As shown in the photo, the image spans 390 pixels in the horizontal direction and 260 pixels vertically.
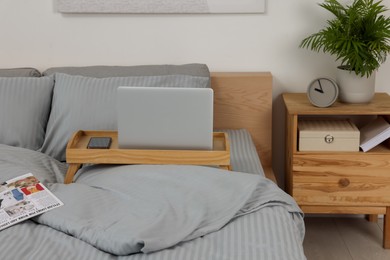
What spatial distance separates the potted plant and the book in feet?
0.46

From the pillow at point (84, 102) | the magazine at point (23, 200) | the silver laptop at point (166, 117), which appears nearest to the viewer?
the magazine at point (23, 200)

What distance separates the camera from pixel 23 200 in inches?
81.1

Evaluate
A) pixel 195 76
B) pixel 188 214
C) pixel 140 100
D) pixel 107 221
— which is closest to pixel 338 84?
pixel 195 76

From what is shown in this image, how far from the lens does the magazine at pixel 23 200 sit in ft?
6.45

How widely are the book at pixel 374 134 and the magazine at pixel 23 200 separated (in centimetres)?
139

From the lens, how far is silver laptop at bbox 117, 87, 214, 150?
2223 mm

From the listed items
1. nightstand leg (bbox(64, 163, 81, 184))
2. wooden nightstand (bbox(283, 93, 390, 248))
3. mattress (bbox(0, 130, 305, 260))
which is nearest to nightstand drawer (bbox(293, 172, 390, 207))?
wooden nightstand (bbox(283, 93, 390, 248))

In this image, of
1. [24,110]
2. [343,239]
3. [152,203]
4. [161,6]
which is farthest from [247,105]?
[152,203]

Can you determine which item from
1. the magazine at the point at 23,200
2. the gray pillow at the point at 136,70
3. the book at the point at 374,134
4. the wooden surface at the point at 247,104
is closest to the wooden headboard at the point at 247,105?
the wooden surface at the point at 247,104

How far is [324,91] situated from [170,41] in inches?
30.6

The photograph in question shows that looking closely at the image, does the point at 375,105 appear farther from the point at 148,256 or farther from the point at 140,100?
the point at 148,256

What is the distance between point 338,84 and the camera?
2918 millimetres

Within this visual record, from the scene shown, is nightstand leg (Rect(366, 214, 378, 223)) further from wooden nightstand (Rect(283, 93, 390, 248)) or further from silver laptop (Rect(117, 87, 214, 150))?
silver laptop (Rect(117, 87, 214, 150))

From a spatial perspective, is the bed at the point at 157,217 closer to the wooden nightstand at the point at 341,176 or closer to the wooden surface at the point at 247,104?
the wooden nightstand at the point at 341,176
